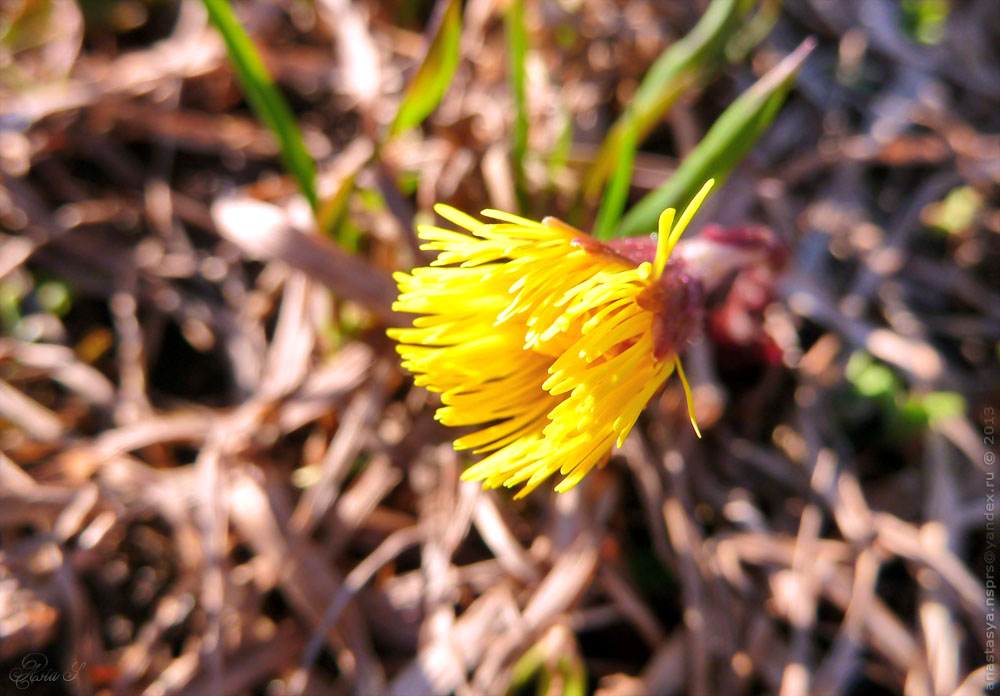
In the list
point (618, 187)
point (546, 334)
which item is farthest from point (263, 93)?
point (546, 334)

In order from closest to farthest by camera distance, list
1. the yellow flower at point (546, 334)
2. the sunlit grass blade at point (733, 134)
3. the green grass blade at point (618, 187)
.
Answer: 1. the yellow flower at point (546, 334)
2. the sunlit grass blade at point (733, 134)
3. the green grass blade at point (618, 187)

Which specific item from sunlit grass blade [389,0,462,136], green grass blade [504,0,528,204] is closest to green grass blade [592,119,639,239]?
green grass blade [504,0,528,204]

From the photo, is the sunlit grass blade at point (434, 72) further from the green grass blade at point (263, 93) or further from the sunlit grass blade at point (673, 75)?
the sunlit grass blade at point (673, 75)

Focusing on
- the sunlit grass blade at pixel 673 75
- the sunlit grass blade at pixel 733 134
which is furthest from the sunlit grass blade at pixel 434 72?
the sunlit grass blade at pixel 733 134

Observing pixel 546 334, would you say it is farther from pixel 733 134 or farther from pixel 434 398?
pixel 434 398

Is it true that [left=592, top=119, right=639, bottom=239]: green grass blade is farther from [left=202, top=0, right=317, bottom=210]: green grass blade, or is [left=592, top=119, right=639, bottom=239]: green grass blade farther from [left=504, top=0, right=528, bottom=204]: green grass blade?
[left=202, top=0, right=317, bottom=210]: green grass blade
